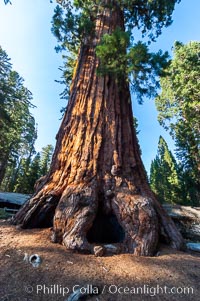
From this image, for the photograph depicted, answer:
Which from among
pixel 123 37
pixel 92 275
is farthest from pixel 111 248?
pixel 123 37

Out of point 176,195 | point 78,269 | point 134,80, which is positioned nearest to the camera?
point 78,269

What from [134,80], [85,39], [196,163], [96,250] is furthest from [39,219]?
[196,163]

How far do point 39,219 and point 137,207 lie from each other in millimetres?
1833

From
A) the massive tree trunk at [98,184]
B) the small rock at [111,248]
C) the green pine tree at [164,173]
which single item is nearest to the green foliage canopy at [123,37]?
the massive tree trunk at [98,184]

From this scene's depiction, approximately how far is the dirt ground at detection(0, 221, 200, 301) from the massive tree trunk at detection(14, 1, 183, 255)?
27 cm

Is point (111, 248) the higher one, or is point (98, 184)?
point (98, 184)

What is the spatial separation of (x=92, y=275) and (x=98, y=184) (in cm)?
162

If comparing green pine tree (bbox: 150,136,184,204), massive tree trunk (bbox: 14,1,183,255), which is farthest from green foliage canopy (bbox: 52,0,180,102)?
green pine tree (bbox: 150,136,184,204)

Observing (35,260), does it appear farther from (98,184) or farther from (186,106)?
(186,106)

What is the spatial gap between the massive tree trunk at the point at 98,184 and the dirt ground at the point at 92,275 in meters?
0.27

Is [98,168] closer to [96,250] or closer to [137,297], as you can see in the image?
[96,250]

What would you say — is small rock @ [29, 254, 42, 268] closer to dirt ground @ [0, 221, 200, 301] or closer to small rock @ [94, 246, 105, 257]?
dirt ground @ [0, 221, 200, 301]

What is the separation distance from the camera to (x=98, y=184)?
3775 mm

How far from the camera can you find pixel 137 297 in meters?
2.18
